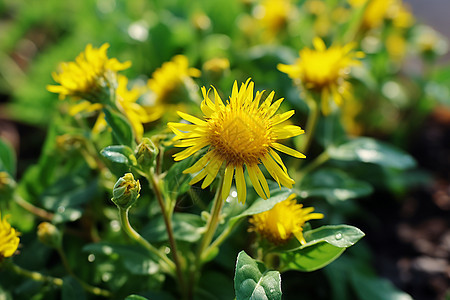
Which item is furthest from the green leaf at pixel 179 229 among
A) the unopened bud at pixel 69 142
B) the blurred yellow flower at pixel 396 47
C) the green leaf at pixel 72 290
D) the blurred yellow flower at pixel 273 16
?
the blurred yellow flower at pixel 396 47

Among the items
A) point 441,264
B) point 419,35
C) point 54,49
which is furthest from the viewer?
point 54,49

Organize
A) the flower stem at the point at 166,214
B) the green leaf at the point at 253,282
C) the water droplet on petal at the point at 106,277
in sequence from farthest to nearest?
the water droplet on petal at the point at 106,277
the flower stem at the point at 166,214
the green leaf at the point at 253,282

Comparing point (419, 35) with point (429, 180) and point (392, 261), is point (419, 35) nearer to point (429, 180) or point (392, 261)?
point (429, 180)

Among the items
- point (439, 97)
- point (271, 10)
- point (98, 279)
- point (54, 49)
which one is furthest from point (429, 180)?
point (54, 49)

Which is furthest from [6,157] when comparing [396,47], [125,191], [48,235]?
[396,47]

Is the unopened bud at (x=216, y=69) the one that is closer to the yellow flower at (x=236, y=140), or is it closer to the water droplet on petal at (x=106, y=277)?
the yellow flower at (x=236, y=140)
